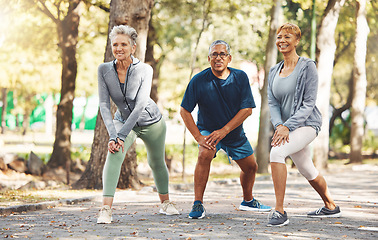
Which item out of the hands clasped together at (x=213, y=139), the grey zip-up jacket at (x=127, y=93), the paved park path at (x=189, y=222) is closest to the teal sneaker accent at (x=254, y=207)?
the paved park path at (x=189, y=222)

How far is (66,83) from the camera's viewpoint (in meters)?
18.6

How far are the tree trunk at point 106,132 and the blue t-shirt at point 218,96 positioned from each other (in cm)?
497

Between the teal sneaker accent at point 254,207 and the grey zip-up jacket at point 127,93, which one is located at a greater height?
the grey zip-up jacket at point 127,93

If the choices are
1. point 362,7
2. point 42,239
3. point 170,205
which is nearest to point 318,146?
point 362,7

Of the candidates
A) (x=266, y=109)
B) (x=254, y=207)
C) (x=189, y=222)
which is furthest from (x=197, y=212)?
(x=266, y=109)

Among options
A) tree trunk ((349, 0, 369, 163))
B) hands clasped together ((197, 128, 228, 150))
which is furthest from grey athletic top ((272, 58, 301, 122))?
tree trunk ((349, 0, 369, 163))

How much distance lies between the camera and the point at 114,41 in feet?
23.0

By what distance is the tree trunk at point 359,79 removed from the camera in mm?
22484

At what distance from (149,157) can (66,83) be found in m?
11.6

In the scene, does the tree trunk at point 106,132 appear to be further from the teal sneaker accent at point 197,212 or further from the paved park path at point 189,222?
the teal sneaker accent at point 197,212

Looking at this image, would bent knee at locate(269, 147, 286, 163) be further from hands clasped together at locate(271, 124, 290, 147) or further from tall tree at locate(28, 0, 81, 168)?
tall tree at locate(28, 0, 81, 168)

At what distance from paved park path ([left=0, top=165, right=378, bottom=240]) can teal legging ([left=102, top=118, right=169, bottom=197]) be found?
1.40 ft

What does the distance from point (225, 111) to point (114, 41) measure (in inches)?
59.9

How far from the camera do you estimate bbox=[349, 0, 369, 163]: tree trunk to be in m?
22.5
